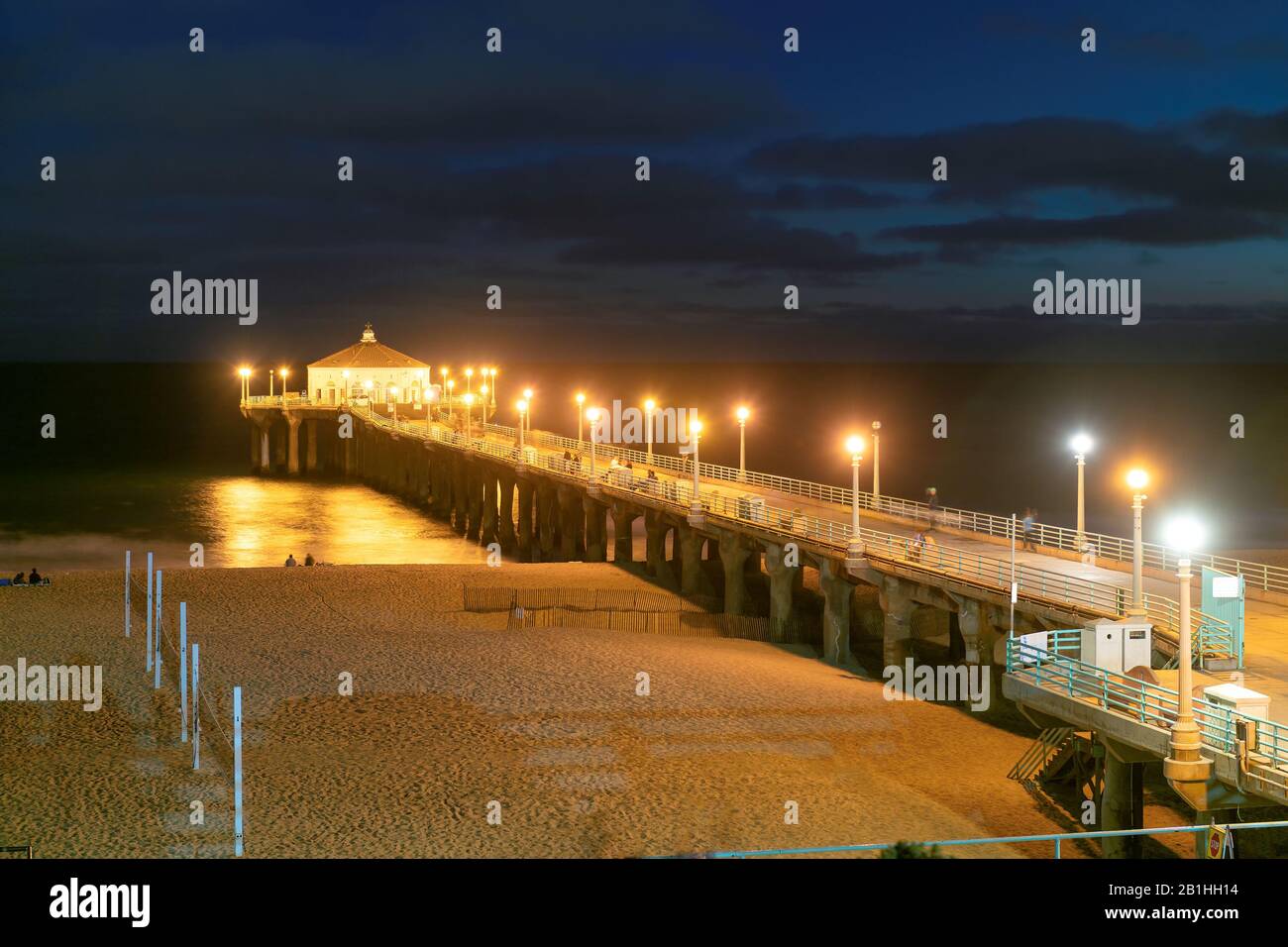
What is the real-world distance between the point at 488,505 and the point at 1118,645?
1693 inches

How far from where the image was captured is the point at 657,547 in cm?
4009

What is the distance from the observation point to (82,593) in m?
35.0

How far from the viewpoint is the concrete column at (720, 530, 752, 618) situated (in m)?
34.4

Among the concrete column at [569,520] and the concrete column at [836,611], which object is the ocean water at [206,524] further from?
the concrete column at [836,611]

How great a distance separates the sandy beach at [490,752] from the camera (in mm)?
17406

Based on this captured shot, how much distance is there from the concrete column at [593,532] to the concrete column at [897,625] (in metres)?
19.1

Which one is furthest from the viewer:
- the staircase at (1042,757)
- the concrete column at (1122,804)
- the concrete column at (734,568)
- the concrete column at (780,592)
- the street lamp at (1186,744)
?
the concrete column at (734,568)

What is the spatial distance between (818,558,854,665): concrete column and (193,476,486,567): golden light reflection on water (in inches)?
866

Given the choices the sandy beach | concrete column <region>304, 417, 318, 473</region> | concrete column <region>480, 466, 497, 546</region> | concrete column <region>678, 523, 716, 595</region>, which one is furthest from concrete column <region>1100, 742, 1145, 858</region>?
concrete column <region>304, 417, 318, 473</region>

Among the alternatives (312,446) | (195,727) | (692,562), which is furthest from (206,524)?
(195,727)

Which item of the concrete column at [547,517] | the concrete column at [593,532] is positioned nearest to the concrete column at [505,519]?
the concrete column at [547,517]

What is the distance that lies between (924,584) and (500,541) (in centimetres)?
3071
